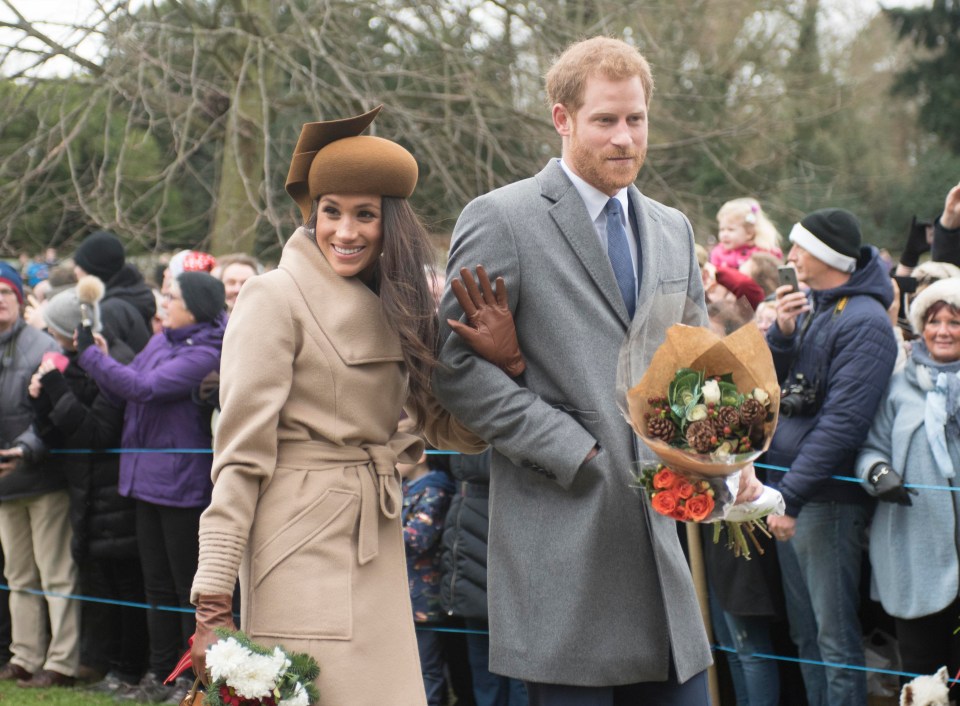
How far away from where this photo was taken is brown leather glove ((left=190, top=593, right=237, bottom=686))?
10.6 feet

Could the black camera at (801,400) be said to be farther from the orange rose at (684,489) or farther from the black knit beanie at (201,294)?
the black knit beanie at (201,294)

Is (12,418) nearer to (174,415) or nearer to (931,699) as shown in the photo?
(174,415)

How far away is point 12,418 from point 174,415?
129 centimetres

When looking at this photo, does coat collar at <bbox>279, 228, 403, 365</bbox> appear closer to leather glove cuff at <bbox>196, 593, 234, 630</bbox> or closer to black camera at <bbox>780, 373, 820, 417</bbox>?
leather glove cuff at <bbox>196, 593, 234, 630</bbox>

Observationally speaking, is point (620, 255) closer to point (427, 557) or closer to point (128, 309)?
point (427, 557)

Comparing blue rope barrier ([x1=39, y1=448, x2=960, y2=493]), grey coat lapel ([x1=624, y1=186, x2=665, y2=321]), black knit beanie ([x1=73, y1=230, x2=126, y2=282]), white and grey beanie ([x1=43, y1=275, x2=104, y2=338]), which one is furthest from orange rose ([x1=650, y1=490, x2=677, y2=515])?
black knit beanie ([x1=73, y1=230, x2=126, y2=282])

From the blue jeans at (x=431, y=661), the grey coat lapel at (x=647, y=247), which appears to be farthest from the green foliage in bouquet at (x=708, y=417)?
the blue jeans at (x=431, y=661)

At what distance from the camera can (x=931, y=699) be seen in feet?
15.0

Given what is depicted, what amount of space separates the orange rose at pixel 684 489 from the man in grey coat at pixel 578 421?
9.2 inches

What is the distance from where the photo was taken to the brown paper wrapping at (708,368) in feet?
10.1

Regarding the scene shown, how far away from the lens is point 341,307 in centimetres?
354

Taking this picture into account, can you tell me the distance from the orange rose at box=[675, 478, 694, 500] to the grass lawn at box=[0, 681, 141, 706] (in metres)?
4.69

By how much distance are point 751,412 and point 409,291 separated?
3.49 ft

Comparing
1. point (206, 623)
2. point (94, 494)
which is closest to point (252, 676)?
point (206, 623)
